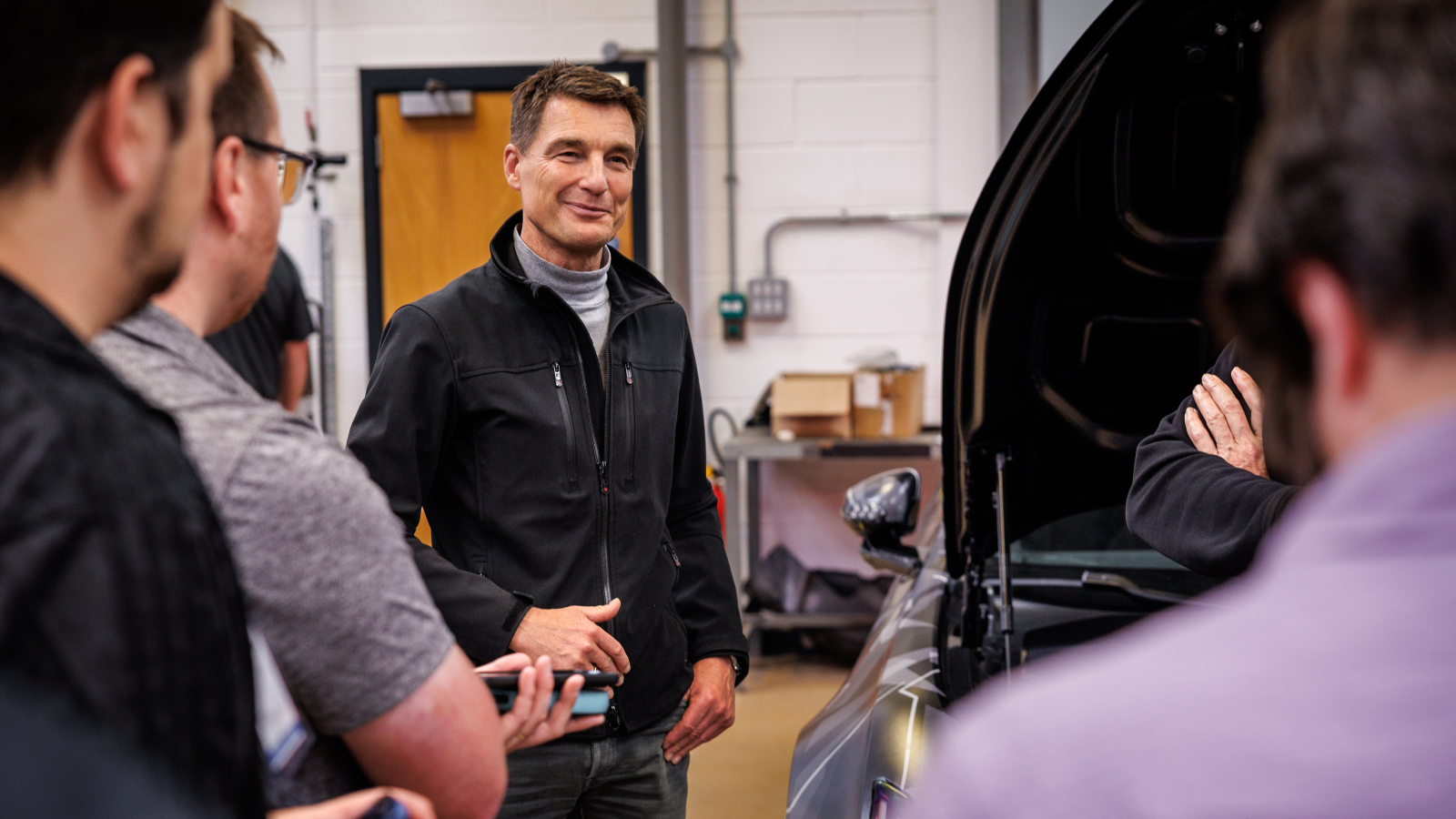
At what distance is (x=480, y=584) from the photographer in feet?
4.63

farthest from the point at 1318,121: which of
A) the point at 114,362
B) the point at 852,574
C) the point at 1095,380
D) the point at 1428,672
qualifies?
the point at 852,574

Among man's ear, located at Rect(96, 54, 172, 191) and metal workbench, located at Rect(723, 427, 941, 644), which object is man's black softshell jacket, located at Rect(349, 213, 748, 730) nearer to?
man's ear, located at Rect(96, 54, 172, 191)

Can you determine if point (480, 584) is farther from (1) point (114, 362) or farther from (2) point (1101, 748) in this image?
(2) point (1101, 748)

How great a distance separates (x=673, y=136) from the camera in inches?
177

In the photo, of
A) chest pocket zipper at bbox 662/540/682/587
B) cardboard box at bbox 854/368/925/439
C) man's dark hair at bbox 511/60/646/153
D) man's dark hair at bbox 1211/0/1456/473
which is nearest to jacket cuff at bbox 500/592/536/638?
chest pocket zipper at bbox 662/540/682/587

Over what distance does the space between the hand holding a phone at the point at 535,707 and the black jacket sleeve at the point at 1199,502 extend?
0.74 metres

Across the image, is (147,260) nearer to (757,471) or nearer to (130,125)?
(130,125)

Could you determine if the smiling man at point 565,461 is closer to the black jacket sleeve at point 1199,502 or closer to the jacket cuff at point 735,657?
the jacket cuff at point 735,657

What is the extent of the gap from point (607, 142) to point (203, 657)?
1176mm

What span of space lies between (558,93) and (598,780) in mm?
1012

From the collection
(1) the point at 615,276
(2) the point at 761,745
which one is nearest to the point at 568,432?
(1) the point at 615,276

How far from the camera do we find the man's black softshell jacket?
4.74 ft

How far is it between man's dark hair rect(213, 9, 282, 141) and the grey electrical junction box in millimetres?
3866

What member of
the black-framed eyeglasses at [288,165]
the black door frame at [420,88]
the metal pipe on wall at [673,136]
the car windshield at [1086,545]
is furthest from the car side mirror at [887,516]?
the black door frame at [420,88]
